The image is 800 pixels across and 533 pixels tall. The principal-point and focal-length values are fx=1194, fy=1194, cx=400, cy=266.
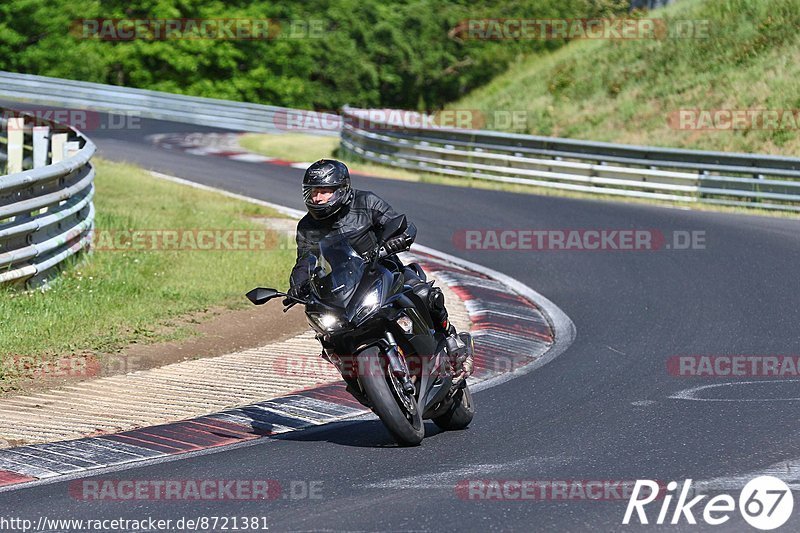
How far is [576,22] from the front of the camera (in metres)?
49.1

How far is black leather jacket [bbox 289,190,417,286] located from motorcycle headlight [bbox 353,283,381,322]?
0.57 metres

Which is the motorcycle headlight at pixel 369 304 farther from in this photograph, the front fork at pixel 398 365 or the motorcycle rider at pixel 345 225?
the motorcycle rider at pixel 345 225

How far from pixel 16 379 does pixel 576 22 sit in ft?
139

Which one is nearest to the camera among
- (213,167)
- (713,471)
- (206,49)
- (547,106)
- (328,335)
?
(713,471)

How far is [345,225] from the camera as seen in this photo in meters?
7.56

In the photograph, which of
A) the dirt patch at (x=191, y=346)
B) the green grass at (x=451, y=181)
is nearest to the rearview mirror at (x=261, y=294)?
the dirt patch at (x=191, y=346)

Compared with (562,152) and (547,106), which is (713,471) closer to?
(562,152)

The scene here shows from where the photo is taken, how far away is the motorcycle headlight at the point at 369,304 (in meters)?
6.89

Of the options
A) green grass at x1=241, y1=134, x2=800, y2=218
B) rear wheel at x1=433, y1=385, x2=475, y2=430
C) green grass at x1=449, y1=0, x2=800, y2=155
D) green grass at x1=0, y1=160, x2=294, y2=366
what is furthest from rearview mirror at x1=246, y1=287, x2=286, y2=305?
green grass at x1=449, y1=0, x2=800, y2=155

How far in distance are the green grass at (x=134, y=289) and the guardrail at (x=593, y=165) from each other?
6.93m

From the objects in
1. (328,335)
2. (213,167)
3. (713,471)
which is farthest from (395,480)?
(213,167)

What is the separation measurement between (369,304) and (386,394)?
21.5 inches

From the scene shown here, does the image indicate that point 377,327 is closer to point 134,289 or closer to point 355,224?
point 355,224

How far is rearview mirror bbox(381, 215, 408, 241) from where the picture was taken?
7.16 meters
